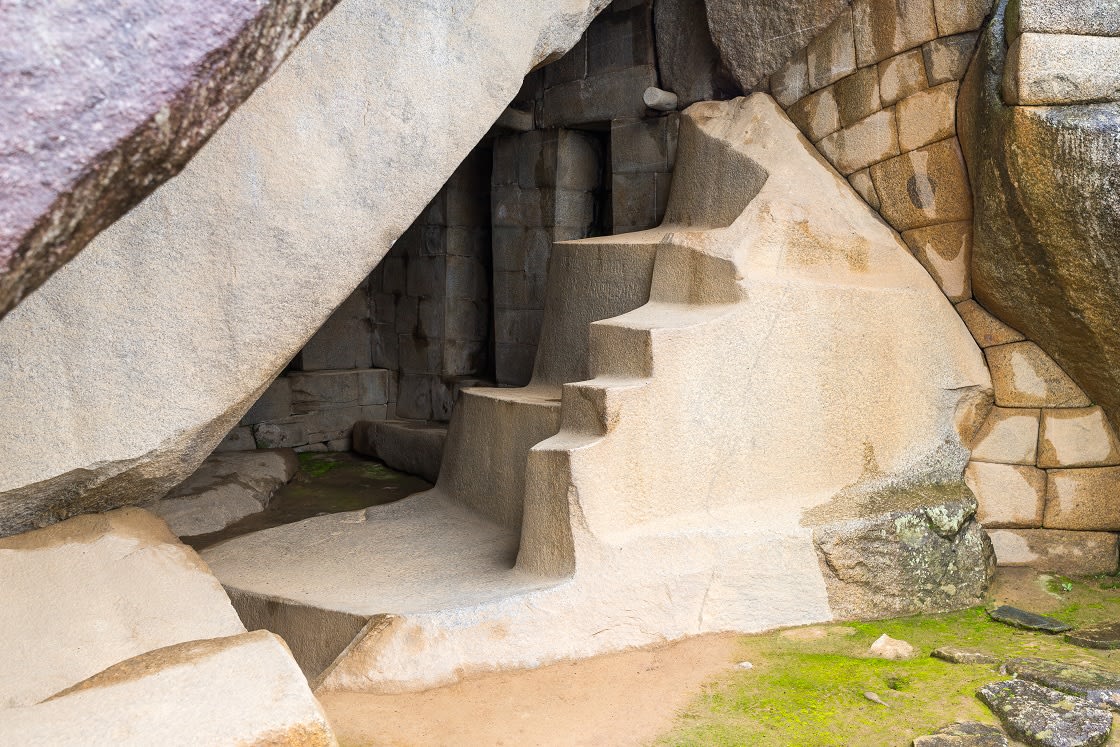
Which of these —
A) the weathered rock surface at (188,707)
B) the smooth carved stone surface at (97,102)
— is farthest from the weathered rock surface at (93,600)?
the smooth carved stone surface at (97,102)

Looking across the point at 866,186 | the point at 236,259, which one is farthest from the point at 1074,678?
the point at 236,259

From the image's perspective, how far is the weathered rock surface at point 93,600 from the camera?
8.64 ft

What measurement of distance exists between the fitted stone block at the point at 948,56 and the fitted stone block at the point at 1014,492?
61.3 inches

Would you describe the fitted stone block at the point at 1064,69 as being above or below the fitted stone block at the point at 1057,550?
above

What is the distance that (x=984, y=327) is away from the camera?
404 centimetres

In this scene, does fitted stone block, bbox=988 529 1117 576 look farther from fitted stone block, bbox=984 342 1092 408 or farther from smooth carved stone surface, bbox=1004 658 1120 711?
smooth carved stone surface, bbox=1004 658 1120 711

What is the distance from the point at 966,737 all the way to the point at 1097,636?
3.32 ft

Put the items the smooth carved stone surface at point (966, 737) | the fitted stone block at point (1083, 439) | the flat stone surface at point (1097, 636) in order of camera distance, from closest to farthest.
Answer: the smooth carved stone surface at point (966, 737) → the flat stone surface at point (1097, 636) → the fitted stone block at point (1083, 439)

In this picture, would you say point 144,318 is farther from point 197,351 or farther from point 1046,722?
point 1046,722

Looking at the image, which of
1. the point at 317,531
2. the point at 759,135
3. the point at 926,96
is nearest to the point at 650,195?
the point at 759,135

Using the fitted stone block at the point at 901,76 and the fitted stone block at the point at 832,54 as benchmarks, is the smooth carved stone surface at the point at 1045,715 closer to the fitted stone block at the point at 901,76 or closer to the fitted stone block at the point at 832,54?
the fitted stone block at the point at 901,76

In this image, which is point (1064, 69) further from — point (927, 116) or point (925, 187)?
point (925, 187)

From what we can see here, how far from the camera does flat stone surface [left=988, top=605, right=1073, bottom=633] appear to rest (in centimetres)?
345

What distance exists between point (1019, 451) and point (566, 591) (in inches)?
79.9
